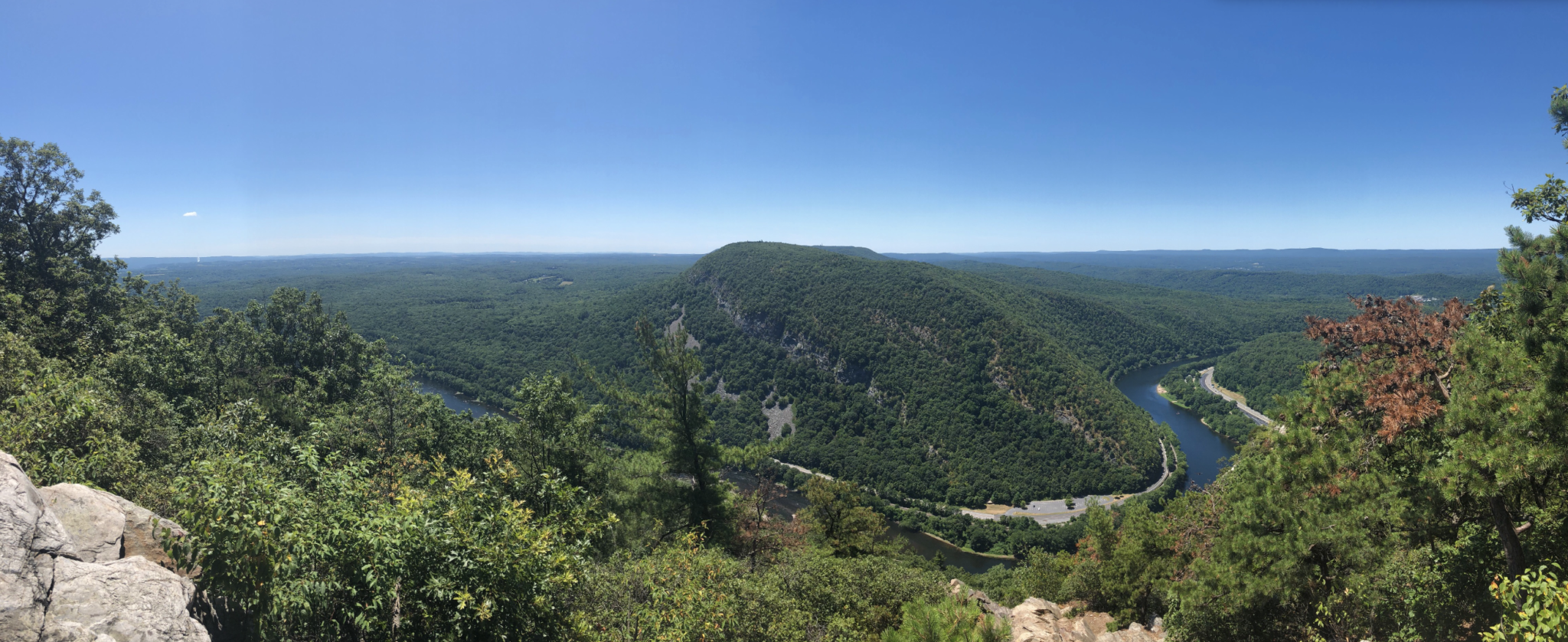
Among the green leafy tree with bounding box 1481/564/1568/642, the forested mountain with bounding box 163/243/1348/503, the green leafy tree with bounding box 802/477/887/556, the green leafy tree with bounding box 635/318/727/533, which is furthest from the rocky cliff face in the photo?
the forested mountain with bounding box 163/243/1348/503

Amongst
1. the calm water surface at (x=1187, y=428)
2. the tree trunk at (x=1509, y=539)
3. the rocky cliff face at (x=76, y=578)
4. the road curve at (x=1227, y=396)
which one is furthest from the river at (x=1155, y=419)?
the rocky cliff face at (x=76, y=578)

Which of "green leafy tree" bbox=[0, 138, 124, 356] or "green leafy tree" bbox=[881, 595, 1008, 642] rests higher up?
"green leafy tree" bbox=[0, 138, 124, 356]

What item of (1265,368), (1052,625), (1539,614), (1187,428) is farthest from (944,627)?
(1265,368)

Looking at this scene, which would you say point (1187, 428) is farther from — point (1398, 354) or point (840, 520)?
point (1398, 354)

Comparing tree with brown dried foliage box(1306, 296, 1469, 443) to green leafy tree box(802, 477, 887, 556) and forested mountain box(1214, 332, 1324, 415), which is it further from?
forested mountain box(1214, 332, 1324, 415)

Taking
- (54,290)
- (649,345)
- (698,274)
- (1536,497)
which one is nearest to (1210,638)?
(1536,497)

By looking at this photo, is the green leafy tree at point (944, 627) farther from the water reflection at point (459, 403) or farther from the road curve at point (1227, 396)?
the road curve at point (1227, 396)
